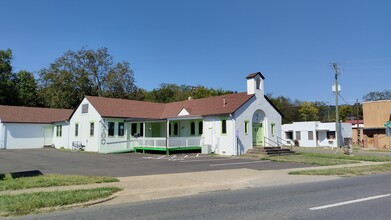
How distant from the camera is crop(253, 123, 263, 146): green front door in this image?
31078 mm

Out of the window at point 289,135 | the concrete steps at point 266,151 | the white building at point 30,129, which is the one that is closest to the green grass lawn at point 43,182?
the concrete steps at point 266,151

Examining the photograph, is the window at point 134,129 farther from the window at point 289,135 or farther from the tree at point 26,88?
the tree at point 26,88

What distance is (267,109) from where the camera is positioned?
1261 inches

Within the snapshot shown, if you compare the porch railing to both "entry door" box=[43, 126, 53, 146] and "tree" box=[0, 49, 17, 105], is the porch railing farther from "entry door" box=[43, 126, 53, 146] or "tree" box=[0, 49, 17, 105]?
"tree" box=[0, 49, 17, 105]

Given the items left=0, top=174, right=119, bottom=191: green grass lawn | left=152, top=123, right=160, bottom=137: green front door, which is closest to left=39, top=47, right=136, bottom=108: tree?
left=152, top=123, right=160, bottom=137: green front door

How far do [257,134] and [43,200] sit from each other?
2459cm

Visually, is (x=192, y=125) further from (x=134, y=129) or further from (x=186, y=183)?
(x=186, y=183)

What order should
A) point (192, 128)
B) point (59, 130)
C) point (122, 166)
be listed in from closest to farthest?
point (122, 166) < point (192, 128) < point (59, 130)

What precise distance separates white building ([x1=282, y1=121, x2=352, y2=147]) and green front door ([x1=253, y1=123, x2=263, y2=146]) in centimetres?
2012

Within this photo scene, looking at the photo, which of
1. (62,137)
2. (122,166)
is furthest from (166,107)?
(122,166)

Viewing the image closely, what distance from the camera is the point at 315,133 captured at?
1919 inches

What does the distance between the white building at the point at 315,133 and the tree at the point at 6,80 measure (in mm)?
45061

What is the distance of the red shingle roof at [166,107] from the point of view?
30564 millimetres

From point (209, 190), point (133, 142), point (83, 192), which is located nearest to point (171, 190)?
point (209, 190)
